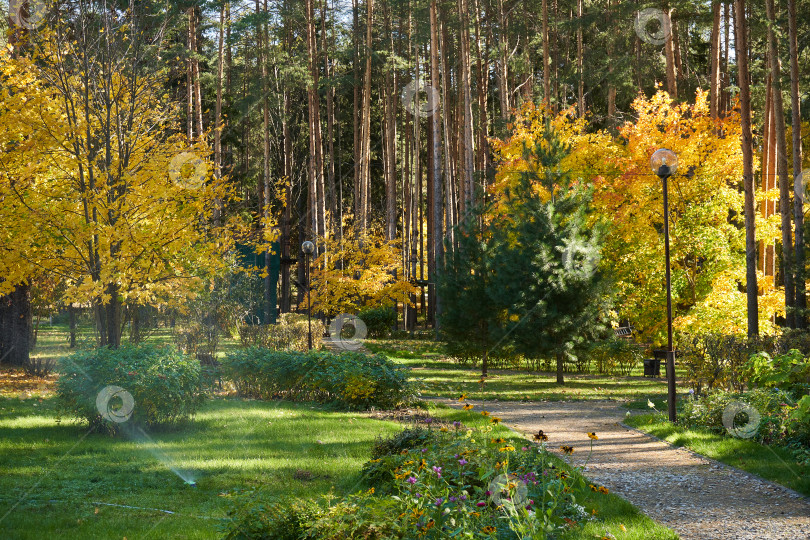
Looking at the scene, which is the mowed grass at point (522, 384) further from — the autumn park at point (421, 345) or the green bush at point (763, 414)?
the green bush at point (763, 414)

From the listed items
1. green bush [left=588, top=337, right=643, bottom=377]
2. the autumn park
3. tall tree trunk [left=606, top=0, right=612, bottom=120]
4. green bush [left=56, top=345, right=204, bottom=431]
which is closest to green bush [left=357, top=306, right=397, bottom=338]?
the autumn park

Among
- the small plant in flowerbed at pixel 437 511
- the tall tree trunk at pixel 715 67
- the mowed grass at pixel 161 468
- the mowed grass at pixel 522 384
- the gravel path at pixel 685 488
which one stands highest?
the tall tree trunk at pixel 715 67

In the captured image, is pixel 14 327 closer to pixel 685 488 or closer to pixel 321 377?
pixel 321 377

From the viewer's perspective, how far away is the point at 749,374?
10.4 metres

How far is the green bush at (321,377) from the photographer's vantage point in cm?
1141

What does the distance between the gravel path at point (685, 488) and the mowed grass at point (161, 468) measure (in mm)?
2566

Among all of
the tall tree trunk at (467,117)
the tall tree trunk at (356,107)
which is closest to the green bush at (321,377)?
the tall tree trunk at (467,117)

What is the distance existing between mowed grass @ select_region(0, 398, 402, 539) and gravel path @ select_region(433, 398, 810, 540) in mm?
2566

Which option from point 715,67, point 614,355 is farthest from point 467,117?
point 614,355

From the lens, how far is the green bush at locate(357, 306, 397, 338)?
27.3m

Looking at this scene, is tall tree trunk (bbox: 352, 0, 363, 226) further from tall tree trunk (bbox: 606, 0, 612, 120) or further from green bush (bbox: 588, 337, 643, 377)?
green bush (bbox: 588, 337, 643, 377)

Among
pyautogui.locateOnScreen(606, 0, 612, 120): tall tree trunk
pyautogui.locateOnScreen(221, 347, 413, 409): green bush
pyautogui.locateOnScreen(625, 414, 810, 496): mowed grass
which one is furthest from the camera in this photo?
pyautogui.locateOnScreen(606, 0, 612, 120): tall tree trunk

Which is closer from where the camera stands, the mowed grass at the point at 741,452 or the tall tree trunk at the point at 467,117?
the mowed grass at the point at 741,452

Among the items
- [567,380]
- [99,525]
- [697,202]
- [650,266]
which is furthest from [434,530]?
[697,202]
